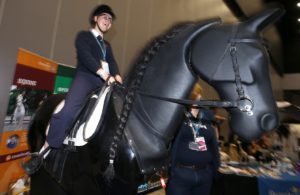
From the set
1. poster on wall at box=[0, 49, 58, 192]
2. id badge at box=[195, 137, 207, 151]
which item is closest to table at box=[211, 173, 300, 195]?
id badge at box=[195, 137, 207, 151]

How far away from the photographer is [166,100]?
105cm

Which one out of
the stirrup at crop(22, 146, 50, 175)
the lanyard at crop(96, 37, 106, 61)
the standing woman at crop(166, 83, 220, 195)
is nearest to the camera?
the stirrup at crop(22, 146, 50, 175)

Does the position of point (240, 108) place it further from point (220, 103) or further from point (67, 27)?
point (67, 27)

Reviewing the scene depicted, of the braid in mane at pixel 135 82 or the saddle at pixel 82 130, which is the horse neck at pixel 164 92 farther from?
the saddle at pixel 82 130

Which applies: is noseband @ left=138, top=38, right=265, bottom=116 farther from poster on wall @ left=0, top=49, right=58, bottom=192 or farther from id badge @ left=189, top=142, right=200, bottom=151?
poster on wall @ left=0, top=49, right=58, bottom=192

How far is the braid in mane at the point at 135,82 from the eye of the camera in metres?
1.06

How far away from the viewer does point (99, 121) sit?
111 centimetres

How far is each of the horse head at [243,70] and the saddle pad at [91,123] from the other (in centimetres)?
51

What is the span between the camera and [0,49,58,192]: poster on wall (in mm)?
2322

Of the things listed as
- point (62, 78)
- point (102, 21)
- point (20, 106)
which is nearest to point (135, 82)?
point (102, 21)

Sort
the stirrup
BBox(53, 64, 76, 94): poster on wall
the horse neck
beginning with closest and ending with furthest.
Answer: the horse neck < the stirrup < BBox(53, 64, 76, 94): poster on wall

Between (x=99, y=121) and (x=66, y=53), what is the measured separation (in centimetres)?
236

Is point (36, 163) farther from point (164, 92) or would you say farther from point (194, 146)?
point (194, 146)

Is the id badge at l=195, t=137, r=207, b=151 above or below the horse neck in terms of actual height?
below
